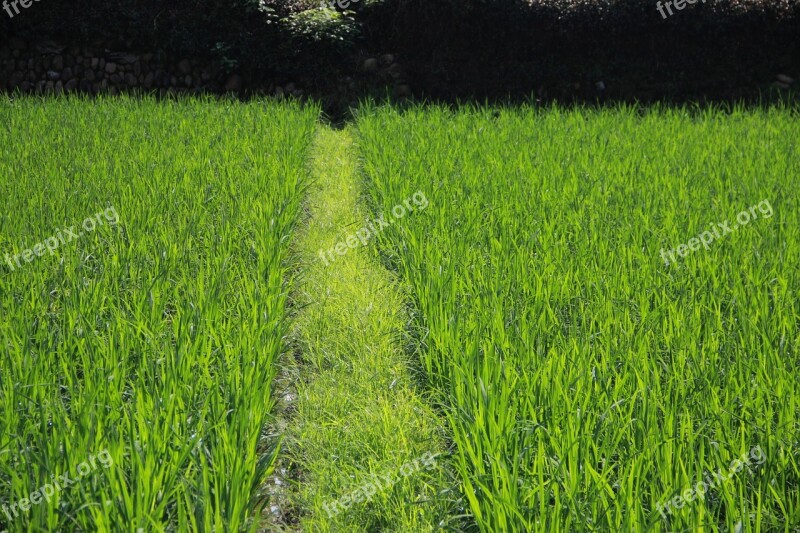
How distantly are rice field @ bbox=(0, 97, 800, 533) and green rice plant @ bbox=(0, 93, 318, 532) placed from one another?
0.04 ft

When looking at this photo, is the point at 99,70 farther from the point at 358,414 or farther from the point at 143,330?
the point at 358,414

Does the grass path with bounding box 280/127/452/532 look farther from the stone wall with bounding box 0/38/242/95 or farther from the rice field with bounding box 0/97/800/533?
the stone wall with bounding box 0/38/242/95

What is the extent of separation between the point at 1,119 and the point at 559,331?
5816 mm

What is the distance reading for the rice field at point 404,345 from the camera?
1.70 metres

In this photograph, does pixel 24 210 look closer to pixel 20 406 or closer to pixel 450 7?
pixel 20 406

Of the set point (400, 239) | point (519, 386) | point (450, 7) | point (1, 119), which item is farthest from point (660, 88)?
point (519, 386)

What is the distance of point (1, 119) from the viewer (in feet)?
20.8

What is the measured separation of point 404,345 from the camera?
306cm

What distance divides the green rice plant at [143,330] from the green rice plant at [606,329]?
60 cm

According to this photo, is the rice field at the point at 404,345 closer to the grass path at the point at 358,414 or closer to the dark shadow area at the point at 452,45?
the grass path at the point at 358,414

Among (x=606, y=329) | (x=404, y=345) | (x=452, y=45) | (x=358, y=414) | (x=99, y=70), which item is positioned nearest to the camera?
(x=606, y=329)

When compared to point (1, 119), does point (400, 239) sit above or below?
below

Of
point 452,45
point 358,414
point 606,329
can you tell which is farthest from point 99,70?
point 606,329

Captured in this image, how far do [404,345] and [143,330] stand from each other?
1.08 m
